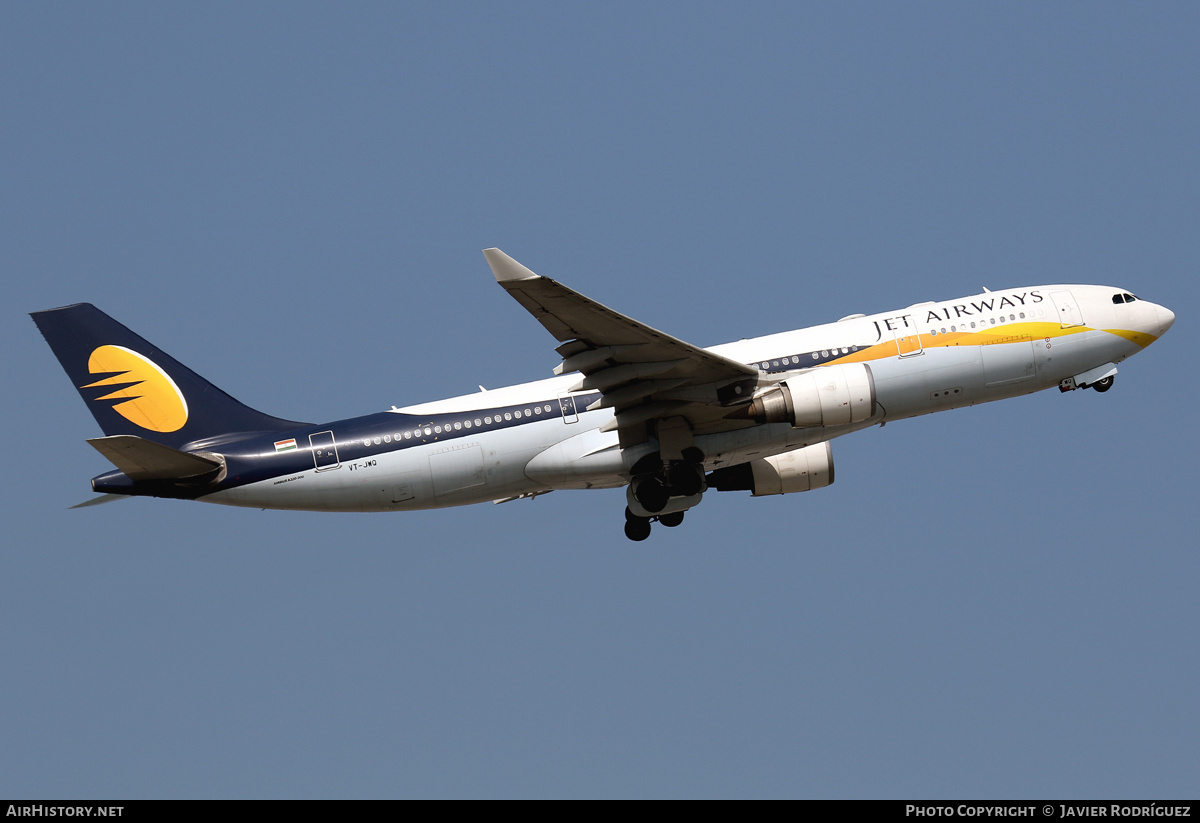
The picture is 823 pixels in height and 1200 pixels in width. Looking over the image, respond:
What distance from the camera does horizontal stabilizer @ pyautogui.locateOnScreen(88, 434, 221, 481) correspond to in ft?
101

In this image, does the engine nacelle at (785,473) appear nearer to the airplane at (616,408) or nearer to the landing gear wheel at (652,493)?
the airplane at (616,408)

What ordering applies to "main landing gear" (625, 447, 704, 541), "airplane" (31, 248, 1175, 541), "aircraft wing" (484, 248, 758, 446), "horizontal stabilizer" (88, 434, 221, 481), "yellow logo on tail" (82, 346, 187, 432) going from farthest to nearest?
"yellow logo on tail" (82, 346, 187, 432) → "main landing gear" (625, 447, 704, 541) → "airplane" (31, 248, 1175, 541) → "horizontal stabilizer" (88, 434, 221, 481) → "aircraft wing" (484, 248, 758, 446)

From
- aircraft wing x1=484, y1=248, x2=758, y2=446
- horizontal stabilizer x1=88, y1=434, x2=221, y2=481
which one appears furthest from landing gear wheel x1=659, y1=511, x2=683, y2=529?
horizontal stabilizer x1=88, y1=434, x2=221, y2=481

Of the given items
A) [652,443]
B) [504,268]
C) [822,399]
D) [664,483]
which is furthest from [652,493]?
[504,268]

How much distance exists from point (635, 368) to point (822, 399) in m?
4.90

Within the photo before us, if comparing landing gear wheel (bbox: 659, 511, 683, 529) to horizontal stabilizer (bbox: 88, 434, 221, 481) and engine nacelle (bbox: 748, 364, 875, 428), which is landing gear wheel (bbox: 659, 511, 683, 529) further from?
horizontal stabilizer (bbox: 88, 434, 221, 481)

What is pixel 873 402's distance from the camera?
32875mm

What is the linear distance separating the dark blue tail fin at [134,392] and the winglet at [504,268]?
10.3 metres

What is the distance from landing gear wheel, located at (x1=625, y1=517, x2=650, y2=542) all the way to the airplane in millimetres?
1828

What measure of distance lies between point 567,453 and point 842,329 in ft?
27.3

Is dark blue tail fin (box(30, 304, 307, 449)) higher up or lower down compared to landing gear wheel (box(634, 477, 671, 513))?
higher up

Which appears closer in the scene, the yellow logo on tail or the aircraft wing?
the aircraft wing

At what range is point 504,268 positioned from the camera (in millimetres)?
27812
